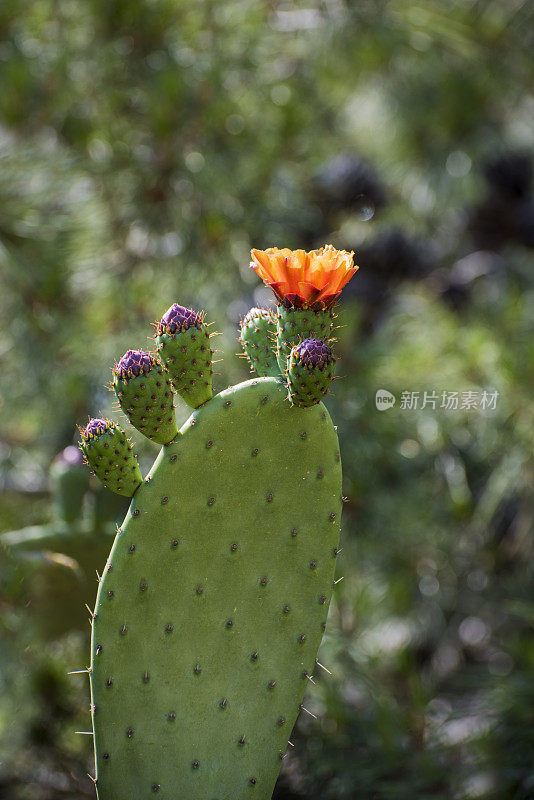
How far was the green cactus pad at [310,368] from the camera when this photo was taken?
0.58 meters

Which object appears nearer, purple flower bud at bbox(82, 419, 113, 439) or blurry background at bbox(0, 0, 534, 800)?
purple flower bud at bbox(82, 419, 113, 439)

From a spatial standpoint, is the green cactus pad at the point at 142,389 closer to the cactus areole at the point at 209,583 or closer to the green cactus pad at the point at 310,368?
the cactus areole at the point at 209,583

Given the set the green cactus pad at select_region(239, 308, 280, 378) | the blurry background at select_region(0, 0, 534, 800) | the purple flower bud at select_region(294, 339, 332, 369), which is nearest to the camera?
the purple flower bud at select_region(294, 339, 332, 369)

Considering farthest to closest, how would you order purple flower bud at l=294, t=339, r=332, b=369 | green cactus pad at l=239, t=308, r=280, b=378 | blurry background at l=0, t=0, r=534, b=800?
blurry background at l=0, t=0, r=534, b=800 < green cactus pad at l=239, t=308, r=280, b=378 < purple flower bud at l=294, t=339, r=332, b=369

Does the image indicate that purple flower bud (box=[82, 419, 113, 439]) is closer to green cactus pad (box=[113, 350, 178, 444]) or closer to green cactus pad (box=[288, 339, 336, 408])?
green cactus pad (box=[113, 350, 178, 444])

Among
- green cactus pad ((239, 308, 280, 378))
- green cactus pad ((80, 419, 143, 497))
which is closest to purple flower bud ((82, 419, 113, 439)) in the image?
green cactus pad ((80, 419, 143, 497))

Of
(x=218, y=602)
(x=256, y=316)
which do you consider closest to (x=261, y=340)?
(x=256, y=316)

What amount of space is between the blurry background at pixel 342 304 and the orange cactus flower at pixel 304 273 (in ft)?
2.11

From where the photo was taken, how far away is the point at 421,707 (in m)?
1.43

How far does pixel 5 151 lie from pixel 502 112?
138 centimetres

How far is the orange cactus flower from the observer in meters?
0.60

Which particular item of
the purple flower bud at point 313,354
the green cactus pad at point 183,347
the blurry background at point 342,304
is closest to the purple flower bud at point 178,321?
the green cactus pad at point 183,347

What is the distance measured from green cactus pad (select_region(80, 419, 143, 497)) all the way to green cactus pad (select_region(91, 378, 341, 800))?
0.9 inches

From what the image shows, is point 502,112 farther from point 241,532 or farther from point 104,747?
point 104,747
